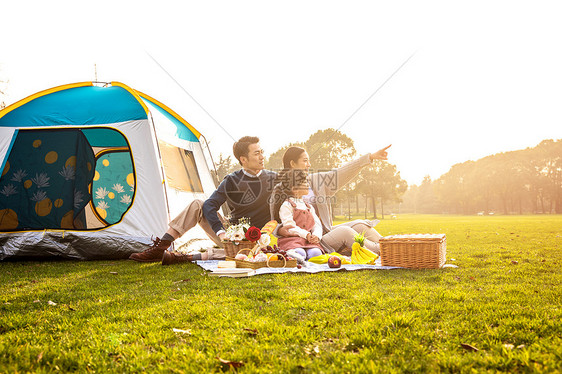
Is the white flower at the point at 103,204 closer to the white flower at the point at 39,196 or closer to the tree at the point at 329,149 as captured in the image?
the white flower at the point at 39,196

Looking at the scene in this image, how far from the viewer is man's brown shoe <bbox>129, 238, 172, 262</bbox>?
484 centimetres

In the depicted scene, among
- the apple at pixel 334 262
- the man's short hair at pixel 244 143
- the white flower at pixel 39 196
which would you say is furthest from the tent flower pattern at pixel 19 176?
the apple at pixel 334 262

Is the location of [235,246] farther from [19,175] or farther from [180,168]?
[19,175]

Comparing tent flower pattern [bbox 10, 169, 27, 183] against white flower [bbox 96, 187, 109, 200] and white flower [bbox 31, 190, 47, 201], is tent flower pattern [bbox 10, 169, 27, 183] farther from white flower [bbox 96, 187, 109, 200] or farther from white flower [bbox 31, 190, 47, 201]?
white flower [bbox 96, 187, 109, 200]

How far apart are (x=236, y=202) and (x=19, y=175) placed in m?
3.37

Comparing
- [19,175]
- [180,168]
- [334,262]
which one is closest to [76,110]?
[19,175]

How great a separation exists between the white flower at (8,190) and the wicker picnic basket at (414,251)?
17.4 feet

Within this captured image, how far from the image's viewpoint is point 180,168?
6.32 m

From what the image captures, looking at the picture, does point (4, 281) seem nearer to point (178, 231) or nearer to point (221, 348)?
point (178, 231)

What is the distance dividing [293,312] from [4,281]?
3047 mm

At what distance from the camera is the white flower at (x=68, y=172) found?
19.1ft

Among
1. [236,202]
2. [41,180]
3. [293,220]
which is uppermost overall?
[41,180]

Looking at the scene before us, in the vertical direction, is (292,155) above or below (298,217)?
above

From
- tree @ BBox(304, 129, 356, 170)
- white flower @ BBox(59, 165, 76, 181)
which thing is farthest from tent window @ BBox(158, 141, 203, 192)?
tree @ BBox(304, 129, 356, 170)
